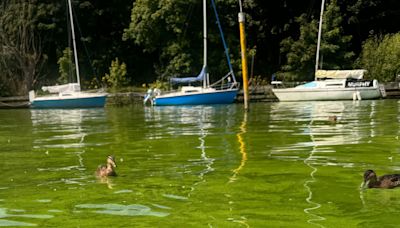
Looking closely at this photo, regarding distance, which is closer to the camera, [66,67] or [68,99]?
[68,99]

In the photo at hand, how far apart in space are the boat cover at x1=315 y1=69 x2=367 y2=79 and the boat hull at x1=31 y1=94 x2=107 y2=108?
1550cm

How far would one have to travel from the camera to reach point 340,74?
4231 centimetres

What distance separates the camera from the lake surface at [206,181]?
22.5 ft

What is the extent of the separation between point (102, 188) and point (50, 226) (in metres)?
2.11

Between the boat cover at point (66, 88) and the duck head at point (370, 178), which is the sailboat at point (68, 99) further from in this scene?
the duck head at point (370, 178)

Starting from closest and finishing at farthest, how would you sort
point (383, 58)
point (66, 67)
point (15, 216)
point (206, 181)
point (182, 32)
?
1. point (15, 216)
2. point (206, 181)
3. point (383, 58)
4. point (182, 32)
5. point (66, 67)

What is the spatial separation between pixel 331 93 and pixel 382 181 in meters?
33.6

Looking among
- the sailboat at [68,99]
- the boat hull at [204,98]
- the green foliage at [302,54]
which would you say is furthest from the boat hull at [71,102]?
the green foliage at [302,54]

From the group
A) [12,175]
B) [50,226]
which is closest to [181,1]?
[12,175]

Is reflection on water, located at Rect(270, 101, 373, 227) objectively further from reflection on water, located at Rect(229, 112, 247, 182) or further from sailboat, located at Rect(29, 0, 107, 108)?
sailboat, located at Rect(29, 0, 107, 108)

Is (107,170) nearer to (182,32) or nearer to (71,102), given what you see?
(71,102)

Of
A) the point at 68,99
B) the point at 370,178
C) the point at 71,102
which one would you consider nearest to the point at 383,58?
the point at 71,102

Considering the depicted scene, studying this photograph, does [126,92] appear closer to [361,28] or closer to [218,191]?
[361,28]

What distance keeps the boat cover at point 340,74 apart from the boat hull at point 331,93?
182 cm
